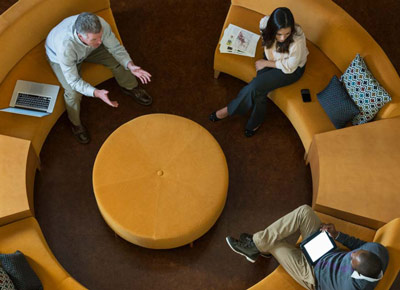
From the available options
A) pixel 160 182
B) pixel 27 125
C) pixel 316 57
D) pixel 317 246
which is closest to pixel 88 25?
pixel 27 125

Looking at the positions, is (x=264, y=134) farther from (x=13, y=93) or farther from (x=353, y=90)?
(x=13, y=93)

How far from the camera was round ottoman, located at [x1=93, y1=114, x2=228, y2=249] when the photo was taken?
15.9ft

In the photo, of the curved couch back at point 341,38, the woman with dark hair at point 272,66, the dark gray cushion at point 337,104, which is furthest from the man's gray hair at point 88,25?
the dark gray cushion at point 337,104

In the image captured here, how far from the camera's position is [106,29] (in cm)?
524

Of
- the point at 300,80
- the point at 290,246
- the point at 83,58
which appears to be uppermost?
the point at 300,80

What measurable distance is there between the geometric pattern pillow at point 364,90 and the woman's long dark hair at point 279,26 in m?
0.70

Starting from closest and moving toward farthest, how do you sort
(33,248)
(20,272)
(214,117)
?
1. (20,272)
2. (33,248)
3. (214,117)

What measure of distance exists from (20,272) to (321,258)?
2540 mm

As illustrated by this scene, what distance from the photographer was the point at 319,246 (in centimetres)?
461

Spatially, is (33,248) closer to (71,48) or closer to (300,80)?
(71,48)

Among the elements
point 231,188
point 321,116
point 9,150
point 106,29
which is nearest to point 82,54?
point 106,29

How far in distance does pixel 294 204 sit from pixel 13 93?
A: 3.10m

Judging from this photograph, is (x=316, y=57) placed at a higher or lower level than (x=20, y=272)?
higher

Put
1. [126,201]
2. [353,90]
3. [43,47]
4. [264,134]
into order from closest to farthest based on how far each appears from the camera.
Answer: [126,201]
[353,90]
[43,47]
[264,134]
